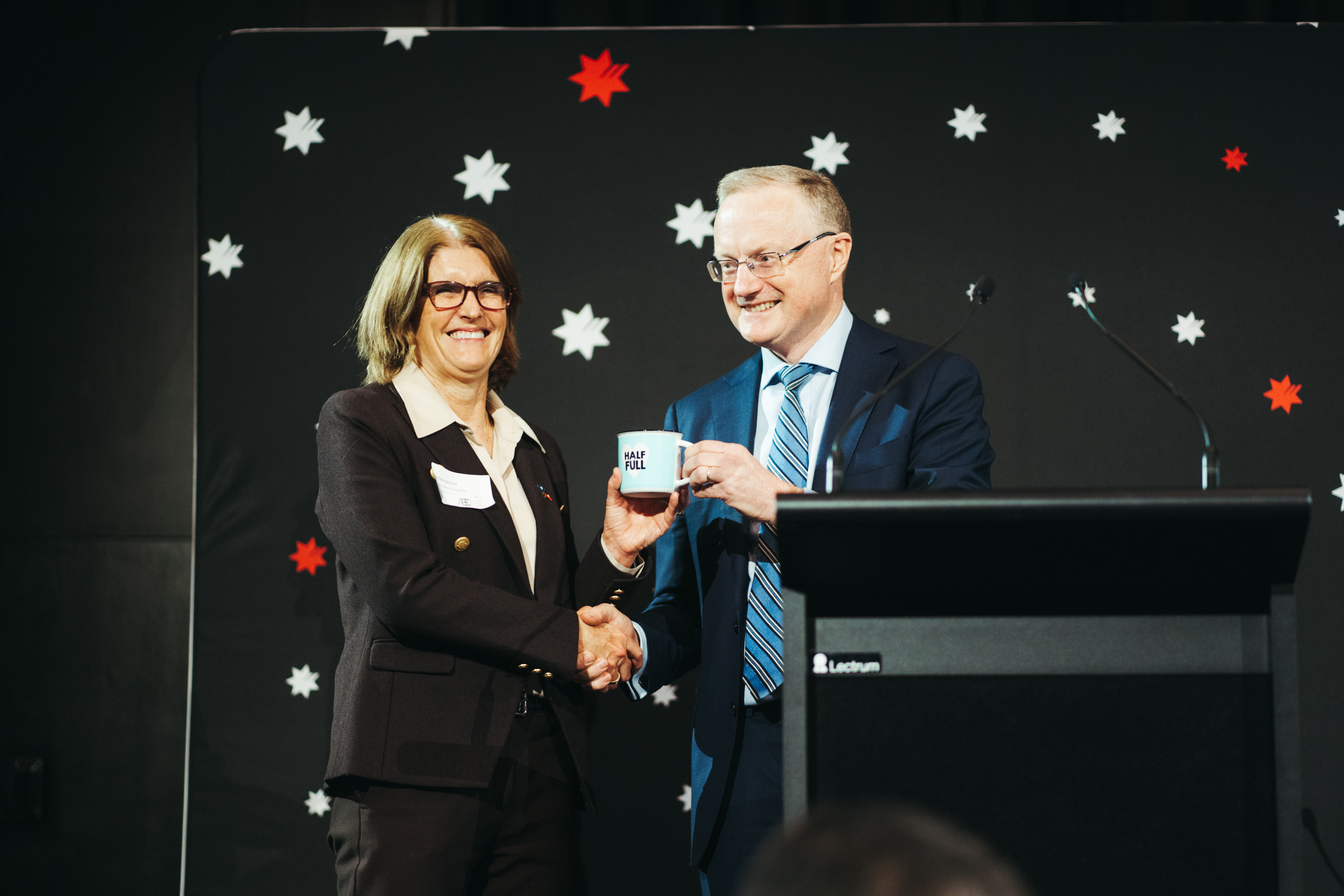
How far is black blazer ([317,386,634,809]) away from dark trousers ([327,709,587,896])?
0.15 feet

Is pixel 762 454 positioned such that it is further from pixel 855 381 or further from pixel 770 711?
pixel 770 711

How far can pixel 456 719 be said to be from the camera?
1.85 meters

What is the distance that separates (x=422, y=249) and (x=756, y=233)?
71cm

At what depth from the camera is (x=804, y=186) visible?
6.80ft

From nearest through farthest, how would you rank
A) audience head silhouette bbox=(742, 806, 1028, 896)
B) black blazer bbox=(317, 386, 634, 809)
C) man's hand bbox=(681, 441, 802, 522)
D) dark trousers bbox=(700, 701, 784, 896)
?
audience head silhouette bbox=(742, 806, 1028, 896) < man's hand bbox=(681, 441, 802, 522) < dark trousers bbox=(700, 701, 784, 896) < black blazer bbox=(317, 386, 634, 809)

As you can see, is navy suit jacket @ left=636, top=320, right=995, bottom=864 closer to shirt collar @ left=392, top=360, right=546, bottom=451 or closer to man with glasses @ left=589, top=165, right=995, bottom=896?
man with glasses @ left=589, top=165, right=995, bottom=896

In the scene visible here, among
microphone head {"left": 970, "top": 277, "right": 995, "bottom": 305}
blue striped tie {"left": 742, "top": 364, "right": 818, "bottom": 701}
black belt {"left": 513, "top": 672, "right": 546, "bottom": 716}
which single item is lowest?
black belt {"left": 513, "top": 672, "right": 546, "bottom": 716}

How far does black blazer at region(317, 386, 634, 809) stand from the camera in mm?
1807

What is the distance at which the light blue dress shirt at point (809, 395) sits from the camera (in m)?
1.91

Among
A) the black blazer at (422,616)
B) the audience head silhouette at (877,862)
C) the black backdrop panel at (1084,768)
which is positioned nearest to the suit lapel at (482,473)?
the black blazer at (422,616)

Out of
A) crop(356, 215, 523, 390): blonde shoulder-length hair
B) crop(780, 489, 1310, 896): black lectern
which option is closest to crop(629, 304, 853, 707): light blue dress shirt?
crop(356, 215, 523, 390): blonde shoulder-length hair

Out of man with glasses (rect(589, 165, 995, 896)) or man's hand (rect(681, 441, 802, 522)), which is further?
man with glasses (rect(589, 165, 995, 896))

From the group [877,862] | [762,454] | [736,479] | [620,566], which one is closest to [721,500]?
[762,454]

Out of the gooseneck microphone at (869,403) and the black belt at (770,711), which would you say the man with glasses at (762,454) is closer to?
the black belt at (770,711)
